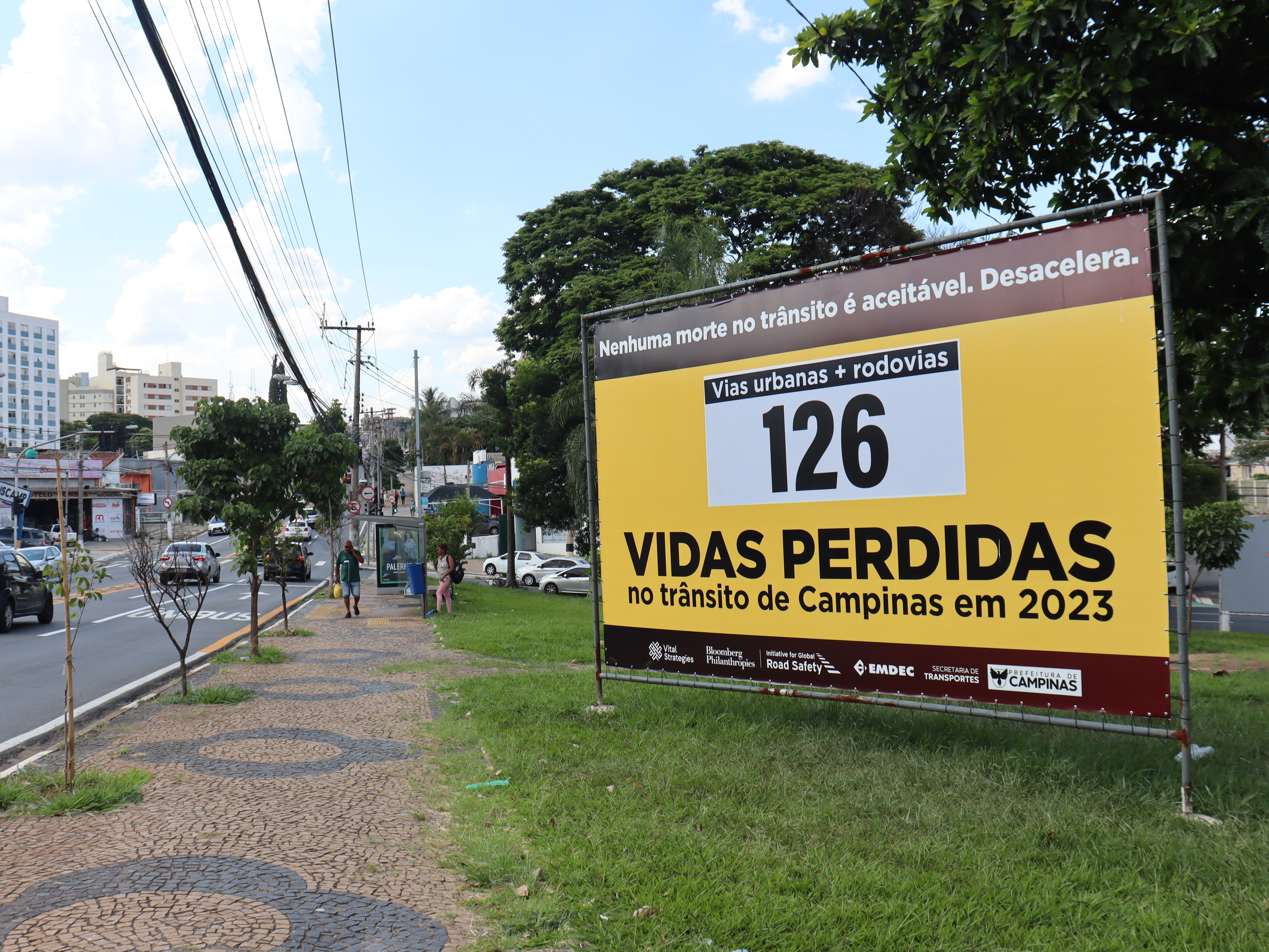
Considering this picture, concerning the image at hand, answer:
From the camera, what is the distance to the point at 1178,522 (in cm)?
521

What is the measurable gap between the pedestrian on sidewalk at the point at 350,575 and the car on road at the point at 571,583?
12827 millimetres

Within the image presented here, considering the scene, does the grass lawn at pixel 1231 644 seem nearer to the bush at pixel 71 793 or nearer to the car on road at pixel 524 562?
the bush at pixel 71 793

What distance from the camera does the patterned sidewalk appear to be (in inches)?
154

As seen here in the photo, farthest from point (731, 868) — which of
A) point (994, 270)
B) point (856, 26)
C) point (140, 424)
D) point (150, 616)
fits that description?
point (140, 424)

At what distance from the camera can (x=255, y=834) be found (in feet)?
17.2

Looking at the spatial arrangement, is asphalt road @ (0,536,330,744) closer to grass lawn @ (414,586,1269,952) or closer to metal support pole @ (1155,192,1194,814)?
grass lawn @ (414,586,1269,952)

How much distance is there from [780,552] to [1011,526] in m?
1.83

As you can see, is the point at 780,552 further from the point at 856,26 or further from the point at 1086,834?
the point at 856,26

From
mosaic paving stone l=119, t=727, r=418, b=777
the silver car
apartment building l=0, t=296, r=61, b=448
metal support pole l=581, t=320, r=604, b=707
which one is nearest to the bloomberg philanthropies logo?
metal support pole l=581, t=320, r=604, b=707

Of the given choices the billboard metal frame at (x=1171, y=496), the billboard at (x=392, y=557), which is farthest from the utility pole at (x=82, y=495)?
the billboard at (x=392, y=557)

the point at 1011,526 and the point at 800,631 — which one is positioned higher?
the point at 1011,526

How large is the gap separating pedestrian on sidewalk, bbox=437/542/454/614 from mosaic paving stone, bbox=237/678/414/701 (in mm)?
9196

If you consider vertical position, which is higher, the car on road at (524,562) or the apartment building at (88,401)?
the apartment building at (88,401)

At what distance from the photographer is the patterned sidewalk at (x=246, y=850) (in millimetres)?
3916
